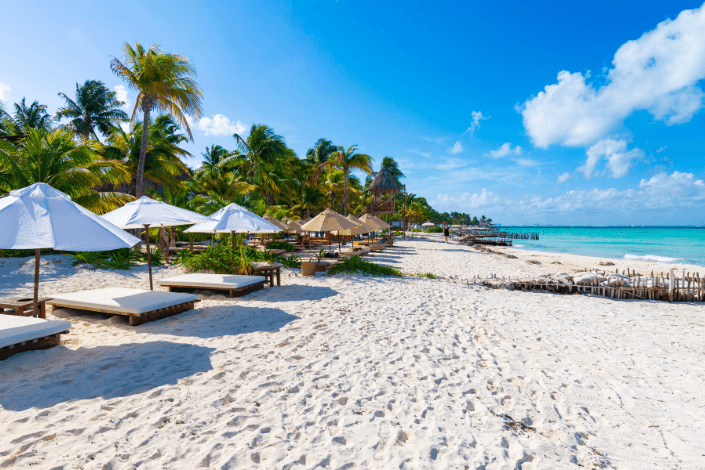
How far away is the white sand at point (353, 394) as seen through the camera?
2.42 m

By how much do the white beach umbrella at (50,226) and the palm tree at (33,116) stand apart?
33816 mm

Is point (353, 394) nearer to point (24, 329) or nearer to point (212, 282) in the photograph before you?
point (24, 329)

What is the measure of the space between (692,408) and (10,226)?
7.76 m

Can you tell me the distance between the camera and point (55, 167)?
11281mm

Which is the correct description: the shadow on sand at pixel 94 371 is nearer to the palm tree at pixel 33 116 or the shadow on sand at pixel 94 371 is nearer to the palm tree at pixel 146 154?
the palm tree at pixel 146 154

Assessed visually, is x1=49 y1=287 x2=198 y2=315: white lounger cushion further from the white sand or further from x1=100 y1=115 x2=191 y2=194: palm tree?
x1=100 y1=115 x2=191 y2=194: palm tree

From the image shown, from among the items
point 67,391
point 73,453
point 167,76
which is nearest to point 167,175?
point 167,76

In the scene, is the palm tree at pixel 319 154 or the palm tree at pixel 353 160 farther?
the palm tree at pixel 319 154

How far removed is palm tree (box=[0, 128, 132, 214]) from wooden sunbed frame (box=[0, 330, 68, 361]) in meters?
9.93

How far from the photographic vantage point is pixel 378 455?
241 centimetres

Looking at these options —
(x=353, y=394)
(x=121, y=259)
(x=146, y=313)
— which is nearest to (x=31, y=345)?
(x=146, y=313)

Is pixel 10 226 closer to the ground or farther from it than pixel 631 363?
farther from it

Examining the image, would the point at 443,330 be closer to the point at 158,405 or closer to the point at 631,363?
the point at 631,363

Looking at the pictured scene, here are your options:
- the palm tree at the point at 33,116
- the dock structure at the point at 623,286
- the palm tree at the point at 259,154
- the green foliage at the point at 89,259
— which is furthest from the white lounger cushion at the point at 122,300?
the palm tree at the point at 33,116
